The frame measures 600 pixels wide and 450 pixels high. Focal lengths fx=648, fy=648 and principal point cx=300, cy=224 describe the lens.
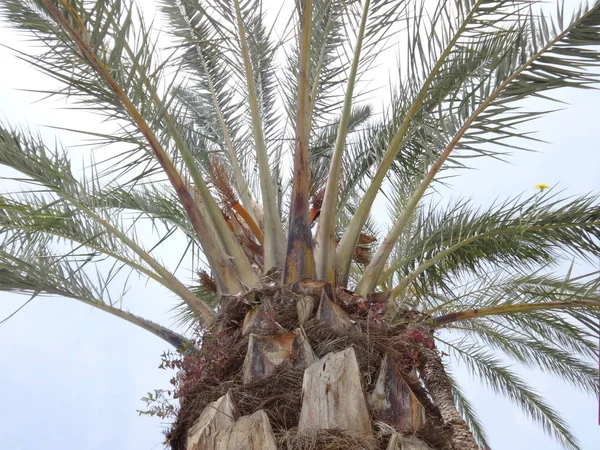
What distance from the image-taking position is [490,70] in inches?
159

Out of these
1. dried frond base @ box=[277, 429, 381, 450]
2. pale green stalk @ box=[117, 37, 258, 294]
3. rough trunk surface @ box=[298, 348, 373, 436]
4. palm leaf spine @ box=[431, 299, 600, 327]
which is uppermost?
pale green stalk @ box=[117, 37, 258, 294]

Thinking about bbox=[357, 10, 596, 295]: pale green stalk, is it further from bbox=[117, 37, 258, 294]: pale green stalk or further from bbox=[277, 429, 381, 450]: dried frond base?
bbox=[277, 429, 381, 450]: dried frond base

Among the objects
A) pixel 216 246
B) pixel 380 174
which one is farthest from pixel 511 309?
pixel 216 246

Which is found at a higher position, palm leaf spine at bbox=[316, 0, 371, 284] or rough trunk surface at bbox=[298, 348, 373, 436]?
palm leaf spine at bbox=[316, 0, 371, 284]

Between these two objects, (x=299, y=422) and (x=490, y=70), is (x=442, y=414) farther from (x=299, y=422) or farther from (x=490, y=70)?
(x=490, y=70)

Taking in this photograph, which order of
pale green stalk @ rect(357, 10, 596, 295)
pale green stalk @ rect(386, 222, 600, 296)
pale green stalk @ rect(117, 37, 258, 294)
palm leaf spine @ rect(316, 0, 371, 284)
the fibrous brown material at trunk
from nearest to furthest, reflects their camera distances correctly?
1. the fibrous brown material at trunk
2. pale green stalk @ rect(117, 37, 258, 294)
3. pale green stalk @ rect(357, 10, 596, 295)
4. palm leaf spine @ rect(316, 0, 371, 284)
5. pale green stalk @ rect(386, 222, 600, 296)

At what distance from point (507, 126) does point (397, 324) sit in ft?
4.71

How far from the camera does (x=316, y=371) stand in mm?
3229

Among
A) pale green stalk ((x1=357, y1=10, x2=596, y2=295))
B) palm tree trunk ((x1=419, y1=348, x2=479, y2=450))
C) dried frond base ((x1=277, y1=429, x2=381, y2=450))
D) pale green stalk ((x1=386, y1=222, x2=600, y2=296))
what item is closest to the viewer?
dried frond base ((x1=277, y1=429, x2=381, y2=450))

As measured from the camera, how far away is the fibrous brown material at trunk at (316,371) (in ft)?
10.2

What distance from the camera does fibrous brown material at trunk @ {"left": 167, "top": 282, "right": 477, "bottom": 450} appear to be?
312 centimetres

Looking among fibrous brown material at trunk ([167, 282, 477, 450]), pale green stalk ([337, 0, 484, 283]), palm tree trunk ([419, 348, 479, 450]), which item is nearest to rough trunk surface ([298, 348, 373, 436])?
fibrous brown material at trunk ([167, 282, 477, 450])

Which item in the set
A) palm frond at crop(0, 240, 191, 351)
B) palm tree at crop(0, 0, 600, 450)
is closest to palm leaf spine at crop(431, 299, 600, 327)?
palm tree at crop(0, 0, 600, 450)

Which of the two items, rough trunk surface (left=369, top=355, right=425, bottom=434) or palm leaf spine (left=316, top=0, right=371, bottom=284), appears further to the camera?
palm leaf spine (left=316, top=0, right=371, bottom=284)
